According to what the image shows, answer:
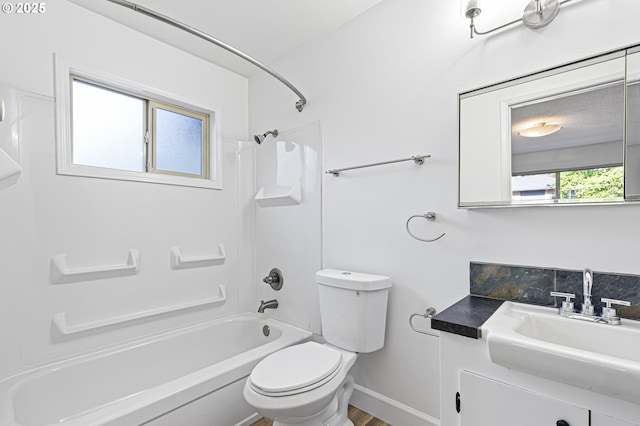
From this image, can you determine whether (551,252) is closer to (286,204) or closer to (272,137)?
(286,204)

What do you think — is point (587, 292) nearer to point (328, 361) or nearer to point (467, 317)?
point (467, 317)

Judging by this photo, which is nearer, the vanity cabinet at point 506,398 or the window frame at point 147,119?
the vanity cabinet at point 506,398

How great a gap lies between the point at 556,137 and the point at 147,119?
2.45 metres

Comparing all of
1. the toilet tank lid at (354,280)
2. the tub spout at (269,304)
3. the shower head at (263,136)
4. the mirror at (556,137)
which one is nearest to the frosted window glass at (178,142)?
the shower head at (263,136)

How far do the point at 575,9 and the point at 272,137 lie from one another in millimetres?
1948

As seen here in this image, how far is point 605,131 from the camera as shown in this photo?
118cm

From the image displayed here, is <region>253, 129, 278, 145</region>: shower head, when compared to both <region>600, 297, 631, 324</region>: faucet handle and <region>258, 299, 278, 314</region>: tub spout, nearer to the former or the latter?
<region>258, 299, 278, 314</region>: tub spout

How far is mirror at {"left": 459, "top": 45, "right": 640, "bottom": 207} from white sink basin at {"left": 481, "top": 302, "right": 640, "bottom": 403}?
1.53 ft

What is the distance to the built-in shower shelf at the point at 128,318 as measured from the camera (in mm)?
1734

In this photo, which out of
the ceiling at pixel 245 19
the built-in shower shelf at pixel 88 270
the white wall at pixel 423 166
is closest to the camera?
the white wall at pixel 423 166

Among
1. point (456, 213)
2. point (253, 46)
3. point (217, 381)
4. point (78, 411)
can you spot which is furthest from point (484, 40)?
point (78, 411)

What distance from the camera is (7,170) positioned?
153cm

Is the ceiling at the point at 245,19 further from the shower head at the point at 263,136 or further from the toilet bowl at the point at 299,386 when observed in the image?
the toilet bowl at the point at 299,386

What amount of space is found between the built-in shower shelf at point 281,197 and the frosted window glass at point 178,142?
0.54m
